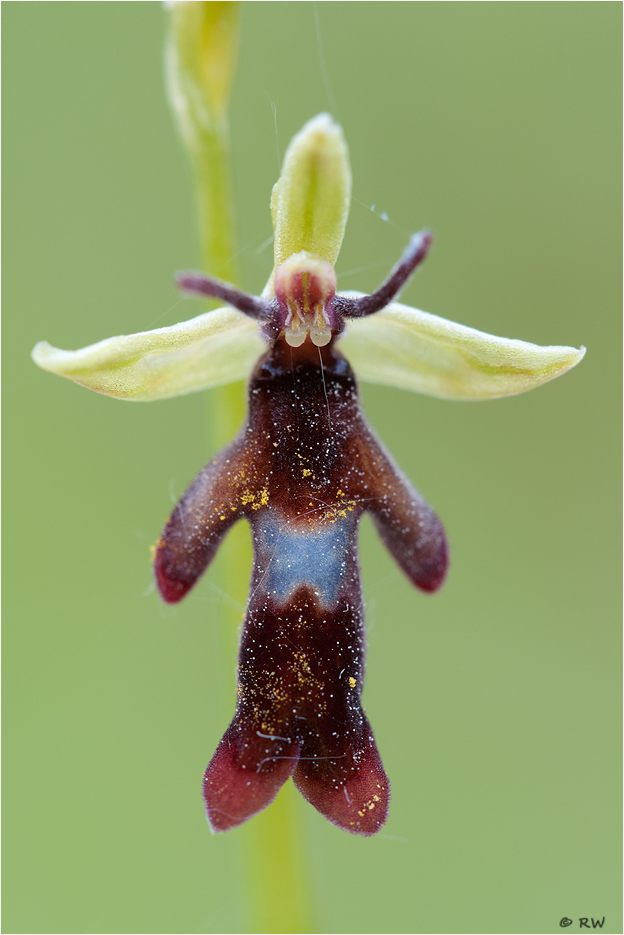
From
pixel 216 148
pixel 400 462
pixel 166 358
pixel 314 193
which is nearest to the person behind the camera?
pixel 314 193

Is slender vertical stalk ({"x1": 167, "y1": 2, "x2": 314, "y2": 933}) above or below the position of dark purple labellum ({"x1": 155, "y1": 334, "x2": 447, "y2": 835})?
above

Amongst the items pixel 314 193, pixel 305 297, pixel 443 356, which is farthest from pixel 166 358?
pixel 443 356

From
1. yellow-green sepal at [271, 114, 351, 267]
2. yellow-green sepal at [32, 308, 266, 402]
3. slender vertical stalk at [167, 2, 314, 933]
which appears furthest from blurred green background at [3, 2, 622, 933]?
yellow-green sepal at [271, 114, 351, 267]

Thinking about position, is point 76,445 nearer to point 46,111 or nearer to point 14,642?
point 14,642

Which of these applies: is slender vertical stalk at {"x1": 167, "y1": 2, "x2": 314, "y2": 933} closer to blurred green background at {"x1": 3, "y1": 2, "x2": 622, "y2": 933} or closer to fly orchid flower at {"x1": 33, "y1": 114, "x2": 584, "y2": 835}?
fly orchid flower at {"x1": 33, "y1": 114, "x2": 584, "y2": 835}

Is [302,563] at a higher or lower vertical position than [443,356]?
lower

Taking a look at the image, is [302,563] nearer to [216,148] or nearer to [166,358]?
[166,358]

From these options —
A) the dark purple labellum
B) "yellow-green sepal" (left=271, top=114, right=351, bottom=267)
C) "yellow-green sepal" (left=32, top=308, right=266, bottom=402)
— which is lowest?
the dark purple labellum
